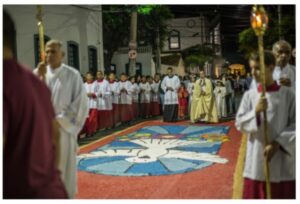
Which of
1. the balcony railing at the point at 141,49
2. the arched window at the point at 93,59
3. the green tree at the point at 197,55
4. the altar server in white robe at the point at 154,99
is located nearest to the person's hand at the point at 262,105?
the arched window at the point at 93,59

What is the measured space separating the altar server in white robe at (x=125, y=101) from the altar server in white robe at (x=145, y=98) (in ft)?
5.13

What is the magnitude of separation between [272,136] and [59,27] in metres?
9.02

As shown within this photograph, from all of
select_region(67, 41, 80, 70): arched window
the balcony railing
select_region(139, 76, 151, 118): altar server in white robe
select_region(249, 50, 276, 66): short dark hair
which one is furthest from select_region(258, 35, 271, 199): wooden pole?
the balcony railing

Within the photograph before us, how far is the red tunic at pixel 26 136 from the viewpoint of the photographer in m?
1.89

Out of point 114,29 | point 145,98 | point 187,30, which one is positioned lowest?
point 145,98

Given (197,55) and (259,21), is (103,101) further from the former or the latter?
(197,55)

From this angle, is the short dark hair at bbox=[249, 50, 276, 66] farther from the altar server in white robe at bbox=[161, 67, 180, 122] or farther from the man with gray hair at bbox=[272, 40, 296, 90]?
the altar server in white robe at bbox=[161, 67, 180, 122]

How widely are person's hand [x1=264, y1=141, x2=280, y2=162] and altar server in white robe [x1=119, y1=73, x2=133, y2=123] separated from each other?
9945 millimetres

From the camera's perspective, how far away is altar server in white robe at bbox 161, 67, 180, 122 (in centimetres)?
1340

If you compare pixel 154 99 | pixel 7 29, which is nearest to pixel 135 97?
pixel 154 99

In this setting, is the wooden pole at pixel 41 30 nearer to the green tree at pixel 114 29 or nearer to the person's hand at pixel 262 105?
the person's hand at pixel 262 105

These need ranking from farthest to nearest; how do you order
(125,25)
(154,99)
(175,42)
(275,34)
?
1. (175,42)
2. (125,25)
3. (154,99)
4. (275,34)

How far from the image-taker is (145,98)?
15281 mm

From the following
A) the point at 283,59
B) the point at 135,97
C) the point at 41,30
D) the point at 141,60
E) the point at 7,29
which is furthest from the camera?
the point at 141,60
